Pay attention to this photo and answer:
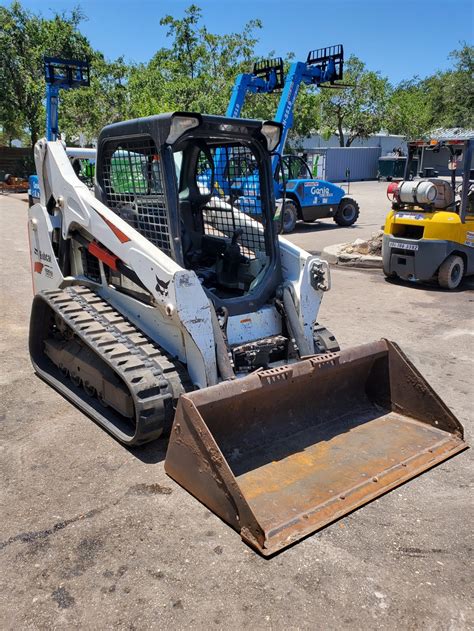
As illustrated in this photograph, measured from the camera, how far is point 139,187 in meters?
4.54

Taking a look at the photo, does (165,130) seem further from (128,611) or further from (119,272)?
(128,611)

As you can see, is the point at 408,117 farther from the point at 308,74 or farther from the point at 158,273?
the point at 158,273

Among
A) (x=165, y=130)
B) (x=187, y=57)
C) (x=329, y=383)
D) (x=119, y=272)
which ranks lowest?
(x=329, y=383)

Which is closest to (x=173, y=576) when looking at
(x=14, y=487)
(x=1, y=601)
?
(x=1, y=601)

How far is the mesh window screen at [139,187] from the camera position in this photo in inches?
169

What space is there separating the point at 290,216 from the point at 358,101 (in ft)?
90.8

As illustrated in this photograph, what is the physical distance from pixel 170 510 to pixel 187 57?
26896 millimetres

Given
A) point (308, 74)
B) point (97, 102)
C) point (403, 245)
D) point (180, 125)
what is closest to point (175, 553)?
point (180, 125)

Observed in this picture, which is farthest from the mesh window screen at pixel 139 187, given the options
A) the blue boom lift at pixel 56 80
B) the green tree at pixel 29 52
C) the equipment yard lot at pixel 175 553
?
the green tree at pixel 29 52

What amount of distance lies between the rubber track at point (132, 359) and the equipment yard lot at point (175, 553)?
0.33 metres

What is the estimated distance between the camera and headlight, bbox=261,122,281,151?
14.7ft

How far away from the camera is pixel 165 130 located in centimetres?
395

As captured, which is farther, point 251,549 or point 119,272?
point 119,272

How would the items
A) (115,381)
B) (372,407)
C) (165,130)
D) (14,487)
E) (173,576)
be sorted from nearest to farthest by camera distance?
(173,576) → (14,487) → (165,130) → (115,381) → (372,407)
